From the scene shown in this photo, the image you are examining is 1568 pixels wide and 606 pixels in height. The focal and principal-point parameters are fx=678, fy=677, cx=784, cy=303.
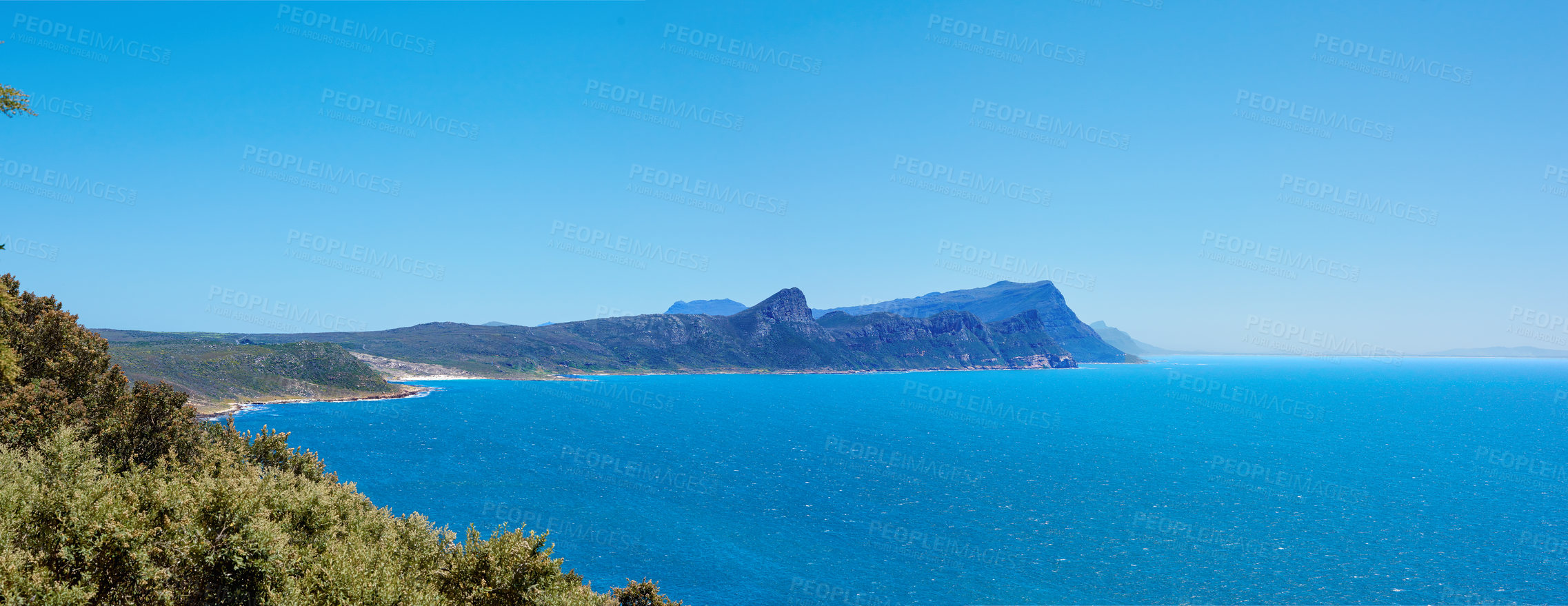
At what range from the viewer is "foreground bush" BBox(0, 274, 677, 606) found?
27.7 m

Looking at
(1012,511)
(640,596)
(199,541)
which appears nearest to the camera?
(199,541)

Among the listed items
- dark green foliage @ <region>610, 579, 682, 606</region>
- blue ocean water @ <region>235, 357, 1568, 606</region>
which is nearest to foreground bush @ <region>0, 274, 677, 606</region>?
dark green foliage @ <region>610, 579, 682, 606</region>

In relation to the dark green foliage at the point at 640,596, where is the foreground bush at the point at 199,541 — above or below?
above

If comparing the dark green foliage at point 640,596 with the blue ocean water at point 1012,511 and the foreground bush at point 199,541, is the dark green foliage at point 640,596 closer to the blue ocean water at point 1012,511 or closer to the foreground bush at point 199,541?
the foreground bush at point 199,541

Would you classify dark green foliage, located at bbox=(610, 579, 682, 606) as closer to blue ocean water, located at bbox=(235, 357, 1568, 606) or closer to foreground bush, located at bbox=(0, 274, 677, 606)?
foreground bush, located at bbox=(0, 274, 677, 606)

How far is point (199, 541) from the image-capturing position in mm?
29953

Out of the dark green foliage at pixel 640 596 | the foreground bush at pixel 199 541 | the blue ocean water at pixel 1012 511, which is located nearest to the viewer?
the foreground bush at pixel 199 541

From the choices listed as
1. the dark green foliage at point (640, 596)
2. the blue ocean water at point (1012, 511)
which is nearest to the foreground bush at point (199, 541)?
the dark green foliage at point (640, 596)

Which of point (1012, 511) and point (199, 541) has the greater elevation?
point (199, 541)

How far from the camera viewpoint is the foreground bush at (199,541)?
27.7 m

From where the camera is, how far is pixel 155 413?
5719cm

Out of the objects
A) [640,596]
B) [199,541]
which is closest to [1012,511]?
[640,596]

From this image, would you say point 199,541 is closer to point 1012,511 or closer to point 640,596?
point 640,596

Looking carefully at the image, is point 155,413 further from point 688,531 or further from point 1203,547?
point 1203,547
